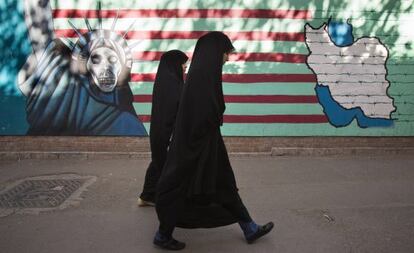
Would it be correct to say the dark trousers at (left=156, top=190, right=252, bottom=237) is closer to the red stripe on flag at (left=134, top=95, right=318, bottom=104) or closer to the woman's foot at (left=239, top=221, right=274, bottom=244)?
the woman's foot at (left=239, top=221, right=274, bottom=244)

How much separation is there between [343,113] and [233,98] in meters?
2.12

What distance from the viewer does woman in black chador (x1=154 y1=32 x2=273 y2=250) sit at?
3.68 metres

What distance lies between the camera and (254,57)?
7785 millimetres

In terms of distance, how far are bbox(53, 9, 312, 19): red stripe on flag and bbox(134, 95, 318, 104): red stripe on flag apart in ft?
4.76

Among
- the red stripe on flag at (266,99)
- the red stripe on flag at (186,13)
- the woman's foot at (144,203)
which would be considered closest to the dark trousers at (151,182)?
the woman's foot at (144,203)

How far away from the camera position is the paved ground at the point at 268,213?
13.4 ft

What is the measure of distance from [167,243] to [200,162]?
2.72 ft

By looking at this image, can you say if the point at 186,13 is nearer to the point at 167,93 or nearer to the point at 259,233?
the point at 167,93

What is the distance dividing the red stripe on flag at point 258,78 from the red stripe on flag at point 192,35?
2.18 ft

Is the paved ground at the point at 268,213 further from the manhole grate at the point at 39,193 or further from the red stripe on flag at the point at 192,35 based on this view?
the red stripe on flag at the point at 192,35

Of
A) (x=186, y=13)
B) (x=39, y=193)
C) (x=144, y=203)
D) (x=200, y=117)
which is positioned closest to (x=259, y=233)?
(x=200, y=117)

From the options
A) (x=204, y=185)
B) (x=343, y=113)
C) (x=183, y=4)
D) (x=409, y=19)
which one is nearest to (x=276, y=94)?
(x=343, y=113)

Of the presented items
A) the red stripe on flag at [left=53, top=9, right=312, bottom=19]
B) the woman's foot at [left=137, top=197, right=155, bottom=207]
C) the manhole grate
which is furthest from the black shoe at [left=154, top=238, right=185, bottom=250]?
the red stripe on flag at [left=53, top=9, right=312, bottom=19]

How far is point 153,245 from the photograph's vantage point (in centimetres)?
407
